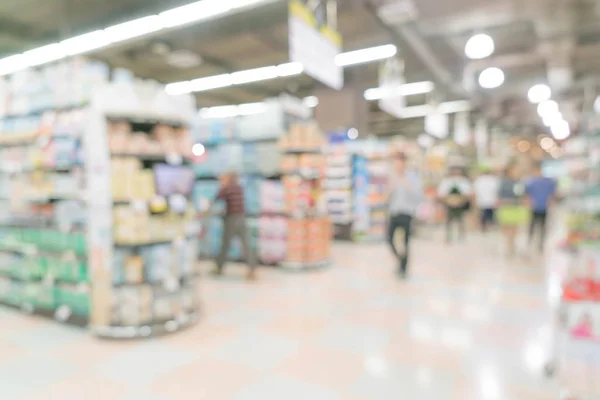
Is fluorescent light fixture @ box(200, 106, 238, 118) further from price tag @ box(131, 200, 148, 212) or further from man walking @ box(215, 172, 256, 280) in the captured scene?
price tag @ box(131, 200, 148, 212)

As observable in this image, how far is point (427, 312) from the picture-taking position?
5.11 meters

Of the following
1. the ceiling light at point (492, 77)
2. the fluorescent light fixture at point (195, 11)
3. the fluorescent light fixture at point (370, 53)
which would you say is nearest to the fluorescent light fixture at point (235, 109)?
the fluorescent light fixture at point (370, 53)

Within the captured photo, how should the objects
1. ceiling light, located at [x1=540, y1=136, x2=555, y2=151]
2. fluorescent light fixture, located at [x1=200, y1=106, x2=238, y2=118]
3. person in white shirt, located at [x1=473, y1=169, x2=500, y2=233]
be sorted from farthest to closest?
ceiling light, located at [x1=540, y1=136, x2=555, y2=151] < fluorescent light fixture, located at [x1=200, y1=106, x2=238, y2=118] < person in white shirt, located at [x1=473, y1=169, x2=500, y2=233]

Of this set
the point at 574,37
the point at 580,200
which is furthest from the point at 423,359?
the point at 574,37

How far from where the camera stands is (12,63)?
30.3ft

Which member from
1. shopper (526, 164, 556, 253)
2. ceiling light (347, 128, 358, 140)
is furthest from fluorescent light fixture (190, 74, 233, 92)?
shopper (526, 164, 556, 253)

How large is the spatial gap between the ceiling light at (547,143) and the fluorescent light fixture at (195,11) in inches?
1121

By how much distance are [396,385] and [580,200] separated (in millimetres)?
1912

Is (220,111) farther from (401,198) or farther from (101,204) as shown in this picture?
(101,204)

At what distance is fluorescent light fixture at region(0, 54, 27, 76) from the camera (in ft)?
29.1

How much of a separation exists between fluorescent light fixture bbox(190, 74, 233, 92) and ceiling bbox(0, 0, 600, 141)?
45 centimetres

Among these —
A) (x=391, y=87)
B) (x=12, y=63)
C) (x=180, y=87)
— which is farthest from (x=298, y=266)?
(x=180, y=87)

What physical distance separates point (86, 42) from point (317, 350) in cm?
699

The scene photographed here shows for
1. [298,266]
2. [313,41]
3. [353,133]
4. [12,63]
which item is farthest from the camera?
[353,133]
